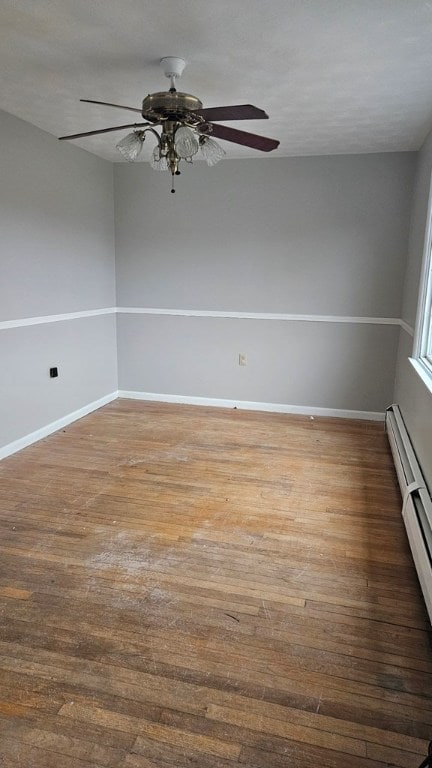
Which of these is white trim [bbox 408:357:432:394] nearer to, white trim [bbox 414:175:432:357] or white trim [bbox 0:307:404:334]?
white trim [bbox 414:175:432:357]

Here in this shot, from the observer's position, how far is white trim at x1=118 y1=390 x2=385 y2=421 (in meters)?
4.60

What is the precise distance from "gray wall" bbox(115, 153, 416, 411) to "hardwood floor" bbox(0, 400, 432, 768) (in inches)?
54.1

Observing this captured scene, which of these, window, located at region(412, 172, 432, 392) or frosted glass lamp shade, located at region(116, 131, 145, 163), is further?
window, located at region(412, 172, 432, 392)

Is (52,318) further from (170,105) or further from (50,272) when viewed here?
(170,105)

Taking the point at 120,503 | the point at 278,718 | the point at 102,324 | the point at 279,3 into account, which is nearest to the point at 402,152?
the point at 279,3

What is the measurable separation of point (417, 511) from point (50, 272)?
3161 mm

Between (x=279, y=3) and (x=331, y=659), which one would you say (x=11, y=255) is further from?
(x=331, y=659)

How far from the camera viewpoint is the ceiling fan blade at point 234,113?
6.70ft

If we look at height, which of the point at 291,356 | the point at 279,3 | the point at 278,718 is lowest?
the point at 278,718

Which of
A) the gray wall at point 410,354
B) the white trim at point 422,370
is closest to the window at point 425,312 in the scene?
the white trim at point 422,370

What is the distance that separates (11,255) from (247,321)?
2214mm

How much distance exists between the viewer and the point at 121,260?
493 centimetres

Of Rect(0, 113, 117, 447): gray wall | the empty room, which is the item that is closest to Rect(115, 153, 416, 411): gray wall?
the empty room

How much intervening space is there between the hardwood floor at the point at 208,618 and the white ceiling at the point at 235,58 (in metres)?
2.36
